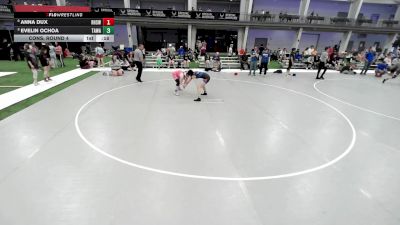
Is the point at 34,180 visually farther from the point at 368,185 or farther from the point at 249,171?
the point at 368,185

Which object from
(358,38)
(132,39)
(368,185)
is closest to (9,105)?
(368,185)

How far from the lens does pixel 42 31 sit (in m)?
10.8

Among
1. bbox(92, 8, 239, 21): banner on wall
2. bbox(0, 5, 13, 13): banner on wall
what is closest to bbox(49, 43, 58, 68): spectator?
bbox(92, 8, 239, 21): banner on wall

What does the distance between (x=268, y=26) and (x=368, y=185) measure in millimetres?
27217


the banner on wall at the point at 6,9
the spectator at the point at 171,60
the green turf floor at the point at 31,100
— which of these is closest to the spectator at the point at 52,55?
the green turf floor at the point at 31,100

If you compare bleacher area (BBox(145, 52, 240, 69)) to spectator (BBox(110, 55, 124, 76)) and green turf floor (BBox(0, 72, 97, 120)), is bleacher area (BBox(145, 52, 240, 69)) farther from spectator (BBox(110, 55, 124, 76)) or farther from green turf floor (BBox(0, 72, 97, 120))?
green turf floor (BBox(0, 72, 97, 120))

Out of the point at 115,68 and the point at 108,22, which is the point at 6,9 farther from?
the point at 108,22
